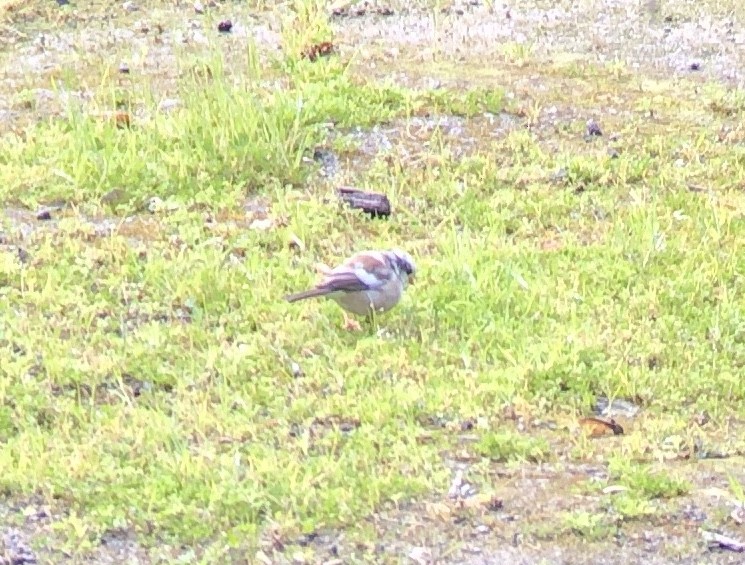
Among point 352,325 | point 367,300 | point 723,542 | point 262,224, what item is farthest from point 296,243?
point 723,542

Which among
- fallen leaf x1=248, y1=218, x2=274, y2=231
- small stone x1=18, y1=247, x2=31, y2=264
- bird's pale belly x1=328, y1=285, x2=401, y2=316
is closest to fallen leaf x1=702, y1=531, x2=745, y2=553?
bird's pale belly x1=328, y1=285, x2=401, y2=316

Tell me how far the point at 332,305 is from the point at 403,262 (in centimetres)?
36

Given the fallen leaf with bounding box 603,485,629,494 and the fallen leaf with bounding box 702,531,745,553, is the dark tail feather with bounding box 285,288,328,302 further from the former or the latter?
the fallen leaf with bounding box 702,531,745,553

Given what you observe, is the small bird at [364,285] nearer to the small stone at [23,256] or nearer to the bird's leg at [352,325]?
the bird's leg at [352,325]

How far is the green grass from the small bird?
13 centimetres

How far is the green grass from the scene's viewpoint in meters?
4.58

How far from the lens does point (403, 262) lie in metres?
5.84

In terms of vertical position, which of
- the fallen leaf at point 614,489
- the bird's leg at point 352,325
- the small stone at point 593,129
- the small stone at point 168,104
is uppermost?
the fallen leaf at point 614,489

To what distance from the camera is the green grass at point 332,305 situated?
15.0 ft

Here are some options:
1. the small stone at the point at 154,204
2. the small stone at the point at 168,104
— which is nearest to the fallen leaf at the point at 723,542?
the small stone at the point at 154,204

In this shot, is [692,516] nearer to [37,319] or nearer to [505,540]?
[505,540]

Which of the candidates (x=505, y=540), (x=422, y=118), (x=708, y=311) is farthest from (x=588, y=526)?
(x=422, y=118)

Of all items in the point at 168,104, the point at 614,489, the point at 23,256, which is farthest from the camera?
the point at 168,104

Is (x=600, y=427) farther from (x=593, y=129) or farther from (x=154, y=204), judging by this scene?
(x=593, y=129)
